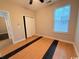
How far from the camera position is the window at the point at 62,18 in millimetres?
3238

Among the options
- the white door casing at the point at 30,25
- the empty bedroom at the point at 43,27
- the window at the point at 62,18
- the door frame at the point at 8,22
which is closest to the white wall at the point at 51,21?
the empty bedroom at the point at 43,27

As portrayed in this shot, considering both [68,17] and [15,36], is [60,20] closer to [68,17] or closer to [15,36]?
[68,17]

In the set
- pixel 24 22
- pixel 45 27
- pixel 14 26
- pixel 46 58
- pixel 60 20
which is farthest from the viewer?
pixel 45 27

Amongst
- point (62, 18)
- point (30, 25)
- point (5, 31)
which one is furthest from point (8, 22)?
point (62, 18)

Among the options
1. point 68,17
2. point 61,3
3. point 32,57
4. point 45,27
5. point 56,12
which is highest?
point 61,3

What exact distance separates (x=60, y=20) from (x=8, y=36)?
3.35m

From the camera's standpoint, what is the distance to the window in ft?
10.6

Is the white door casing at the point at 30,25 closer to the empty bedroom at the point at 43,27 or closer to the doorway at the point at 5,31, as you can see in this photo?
the empty bedroom at the point at 43,27

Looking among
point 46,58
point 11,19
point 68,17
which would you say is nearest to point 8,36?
point 11,19

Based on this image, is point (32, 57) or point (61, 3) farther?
point (61, 3)

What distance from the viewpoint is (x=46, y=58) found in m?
1.95

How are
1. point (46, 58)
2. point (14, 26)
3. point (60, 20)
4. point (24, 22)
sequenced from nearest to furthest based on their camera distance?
point (46, 58) < point (14, 26) < point (60, 20) < point (24, 22)

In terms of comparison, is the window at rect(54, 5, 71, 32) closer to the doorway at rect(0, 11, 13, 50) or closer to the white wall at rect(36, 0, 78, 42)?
the white wall at rect(36, 0, 78, 42)

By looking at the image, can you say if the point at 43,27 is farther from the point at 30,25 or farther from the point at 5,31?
the point at 5,31
